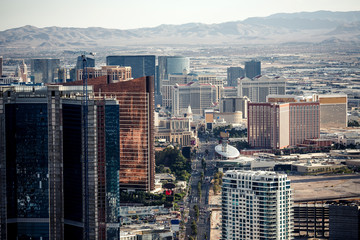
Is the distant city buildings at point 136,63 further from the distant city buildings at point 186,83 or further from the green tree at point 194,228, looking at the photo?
the green tree at point 194,228

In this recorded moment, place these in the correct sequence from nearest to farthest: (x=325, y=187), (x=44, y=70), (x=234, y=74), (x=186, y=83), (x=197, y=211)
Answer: (x=197, y=211)
(x=325, y=187)
(x=44, y=70)
(x=186, y=83)
(x=234, y=74)

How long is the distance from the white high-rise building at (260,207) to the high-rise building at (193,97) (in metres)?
78.3

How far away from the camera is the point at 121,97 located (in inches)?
2729

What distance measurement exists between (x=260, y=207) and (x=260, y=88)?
82.2 m

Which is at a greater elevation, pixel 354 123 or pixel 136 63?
pixel 136 63

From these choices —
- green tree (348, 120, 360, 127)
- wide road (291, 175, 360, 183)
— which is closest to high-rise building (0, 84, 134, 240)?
wide road (291, 175, 360, 183)

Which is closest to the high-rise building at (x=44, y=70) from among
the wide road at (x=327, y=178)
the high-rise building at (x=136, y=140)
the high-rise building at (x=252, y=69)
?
the high-rise building at (x=252, y=69)

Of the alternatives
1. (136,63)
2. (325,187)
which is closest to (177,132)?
(325,187)

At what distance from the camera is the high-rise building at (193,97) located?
125625 mm

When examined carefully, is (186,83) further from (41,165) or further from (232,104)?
(41,165)

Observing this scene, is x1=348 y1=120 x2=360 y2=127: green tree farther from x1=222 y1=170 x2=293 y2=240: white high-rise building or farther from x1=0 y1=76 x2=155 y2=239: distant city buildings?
x1=0 y1=76 x2=155 y2=239: distant city buildings

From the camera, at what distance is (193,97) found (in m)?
127

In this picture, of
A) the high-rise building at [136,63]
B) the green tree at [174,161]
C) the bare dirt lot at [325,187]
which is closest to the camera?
the bare dirt lot at [325,187]

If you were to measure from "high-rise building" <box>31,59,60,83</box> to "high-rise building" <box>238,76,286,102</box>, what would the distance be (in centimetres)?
2300
